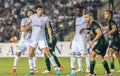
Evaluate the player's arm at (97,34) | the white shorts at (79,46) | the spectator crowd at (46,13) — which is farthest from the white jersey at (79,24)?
the spectator crowd at (46,13)

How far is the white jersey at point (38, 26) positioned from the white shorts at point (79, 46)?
3.94 feet

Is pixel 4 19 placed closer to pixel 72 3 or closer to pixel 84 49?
pixel 72 3

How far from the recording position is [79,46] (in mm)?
19328

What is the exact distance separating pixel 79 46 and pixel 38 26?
1.75m

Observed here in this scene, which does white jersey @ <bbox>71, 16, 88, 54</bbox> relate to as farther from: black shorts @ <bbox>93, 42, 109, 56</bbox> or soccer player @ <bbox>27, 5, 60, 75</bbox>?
black shorts @ <bbox>93, 42, 109, 56</bbox>

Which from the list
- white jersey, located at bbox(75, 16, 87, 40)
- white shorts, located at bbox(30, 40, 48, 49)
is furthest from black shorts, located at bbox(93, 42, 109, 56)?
white jersey, located at bbox(75, 16, 87, 40)

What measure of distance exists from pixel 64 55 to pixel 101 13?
5844mm

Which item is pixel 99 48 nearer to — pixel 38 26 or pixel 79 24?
pixel 38 26

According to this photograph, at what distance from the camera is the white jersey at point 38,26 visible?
18.8m

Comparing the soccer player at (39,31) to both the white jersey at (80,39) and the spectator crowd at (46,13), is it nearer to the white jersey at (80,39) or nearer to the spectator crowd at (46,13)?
the white jersey at (80,39)

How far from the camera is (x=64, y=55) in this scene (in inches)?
1262

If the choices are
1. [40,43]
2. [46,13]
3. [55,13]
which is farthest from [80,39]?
[55,13]

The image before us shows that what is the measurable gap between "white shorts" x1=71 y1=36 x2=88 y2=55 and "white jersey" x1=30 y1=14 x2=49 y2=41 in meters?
1.20

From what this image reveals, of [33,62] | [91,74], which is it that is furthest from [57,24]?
[91,74]
